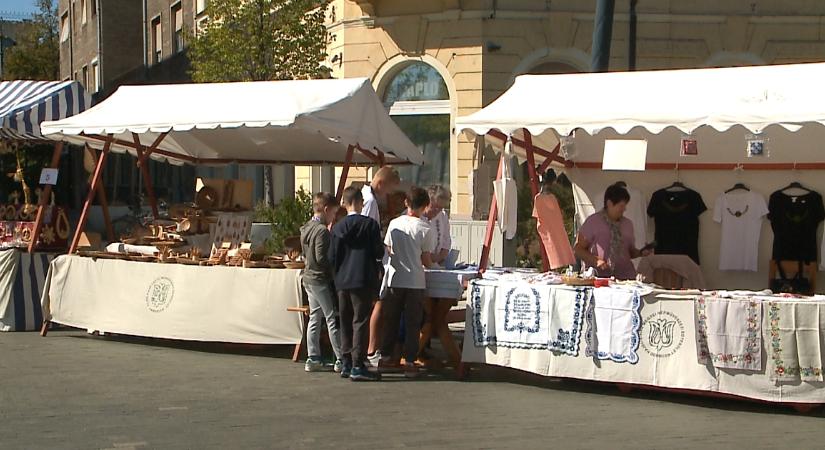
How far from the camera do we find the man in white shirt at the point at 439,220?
9750 millimetres

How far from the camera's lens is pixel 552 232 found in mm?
9656

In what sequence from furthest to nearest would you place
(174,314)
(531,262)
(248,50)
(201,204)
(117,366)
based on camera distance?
(248,50)
(531,262)
(201,204)
(174,314)
(117,366)

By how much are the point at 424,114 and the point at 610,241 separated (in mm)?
9486

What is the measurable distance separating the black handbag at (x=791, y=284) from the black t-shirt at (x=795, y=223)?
0.44 feet

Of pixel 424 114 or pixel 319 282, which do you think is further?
pixel 424 114

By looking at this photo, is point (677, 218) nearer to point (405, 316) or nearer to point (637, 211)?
point (637, 211)

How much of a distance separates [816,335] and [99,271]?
706 cm

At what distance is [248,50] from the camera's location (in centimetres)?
1802

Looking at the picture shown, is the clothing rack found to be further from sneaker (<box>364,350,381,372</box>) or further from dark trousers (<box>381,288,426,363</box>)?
sneaker (<box>364,350,381,372</box>)

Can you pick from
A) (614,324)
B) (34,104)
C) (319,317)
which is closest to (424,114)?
(34,104)

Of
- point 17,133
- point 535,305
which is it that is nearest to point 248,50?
point 17,133

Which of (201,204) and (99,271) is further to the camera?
(201,204)

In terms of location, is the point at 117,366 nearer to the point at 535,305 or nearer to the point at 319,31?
the point at 535,305

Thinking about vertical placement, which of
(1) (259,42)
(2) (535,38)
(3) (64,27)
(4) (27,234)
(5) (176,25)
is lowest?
(4) (27,234)
